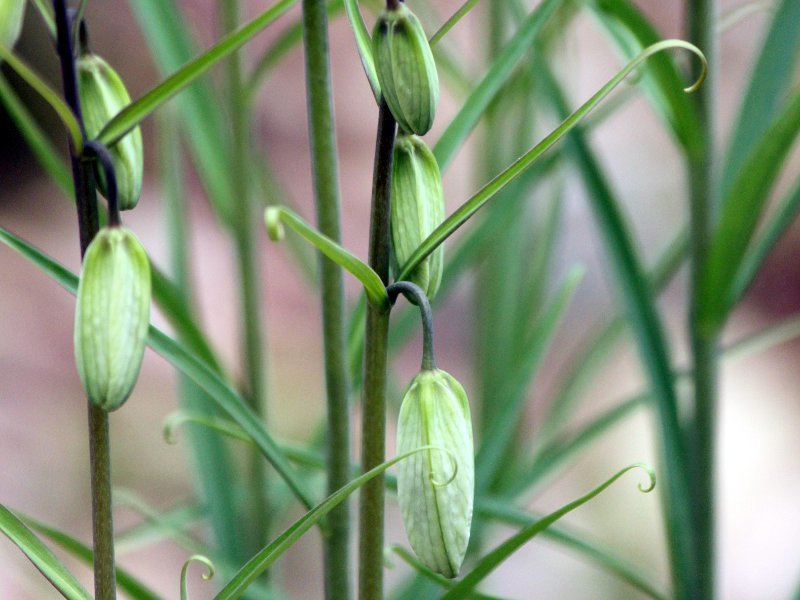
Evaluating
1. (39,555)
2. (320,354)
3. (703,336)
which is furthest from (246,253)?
(320,354)

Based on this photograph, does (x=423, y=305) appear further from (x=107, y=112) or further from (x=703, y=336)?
(x=703, y=336)

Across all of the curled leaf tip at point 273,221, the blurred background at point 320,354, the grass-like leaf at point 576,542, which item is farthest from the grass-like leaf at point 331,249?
the blurred background at point 320,354

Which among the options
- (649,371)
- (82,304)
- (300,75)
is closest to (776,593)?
(649,371)

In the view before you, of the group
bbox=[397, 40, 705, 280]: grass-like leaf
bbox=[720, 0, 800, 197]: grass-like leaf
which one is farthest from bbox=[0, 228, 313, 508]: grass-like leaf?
bbox=[720, 0, 800, 197]: grass-like leaf

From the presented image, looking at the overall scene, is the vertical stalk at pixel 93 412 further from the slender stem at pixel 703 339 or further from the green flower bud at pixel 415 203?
the slender stem at pixel 703 339

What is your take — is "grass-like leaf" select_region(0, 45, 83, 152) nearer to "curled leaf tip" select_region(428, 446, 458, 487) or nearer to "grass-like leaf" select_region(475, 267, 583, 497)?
"curled leaf tip" select_region(428, 446, 458, 487)

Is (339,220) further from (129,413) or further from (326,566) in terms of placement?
(129,413)
